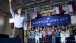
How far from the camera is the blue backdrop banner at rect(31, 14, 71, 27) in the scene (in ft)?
27.5

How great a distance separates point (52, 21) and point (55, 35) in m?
1.49

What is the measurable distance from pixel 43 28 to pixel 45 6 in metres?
1.88

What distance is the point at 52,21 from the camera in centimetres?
896

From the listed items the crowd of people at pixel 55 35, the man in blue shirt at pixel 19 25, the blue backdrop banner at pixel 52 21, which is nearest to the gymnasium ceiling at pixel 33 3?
the blue backdrop banner at pixel 52 21

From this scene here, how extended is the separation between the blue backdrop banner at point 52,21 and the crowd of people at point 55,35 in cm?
34

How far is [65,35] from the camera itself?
745cm

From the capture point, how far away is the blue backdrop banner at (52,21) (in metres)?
8.38

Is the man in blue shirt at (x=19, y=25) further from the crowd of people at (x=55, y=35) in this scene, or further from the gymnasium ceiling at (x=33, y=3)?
the gymnasium ceiling at (x=33, y=3)

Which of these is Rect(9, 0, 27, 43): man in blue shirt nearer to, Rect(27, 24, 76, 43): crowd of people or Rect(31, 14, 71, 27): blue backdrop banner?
Rect(27, 24, 76, 43): crowd of people

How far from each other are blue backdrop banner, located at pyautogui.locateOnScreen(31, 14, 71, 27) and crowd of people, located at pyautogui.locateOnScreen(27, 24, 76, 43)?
341mm

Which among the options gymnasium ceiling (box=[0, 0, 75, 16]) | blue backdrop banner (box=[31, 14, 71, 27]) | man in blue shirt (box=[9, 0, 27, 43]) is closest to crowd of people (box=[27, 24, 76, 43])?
blue backdrop banner (box=[31, 14, 71, 27])

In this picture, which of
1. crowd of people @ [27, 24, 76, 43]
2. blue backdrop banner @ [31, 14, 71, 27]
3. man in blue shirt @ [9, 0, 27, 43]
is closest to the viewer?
man in blue shirt @ [9, 0, 27, 43]

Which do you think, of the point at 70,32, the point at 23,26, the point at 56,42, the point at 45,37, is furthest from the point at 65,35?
the point at 23,26

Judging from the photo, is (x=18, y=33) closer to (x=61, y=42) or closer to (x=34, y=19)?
(x=61, y=42)
